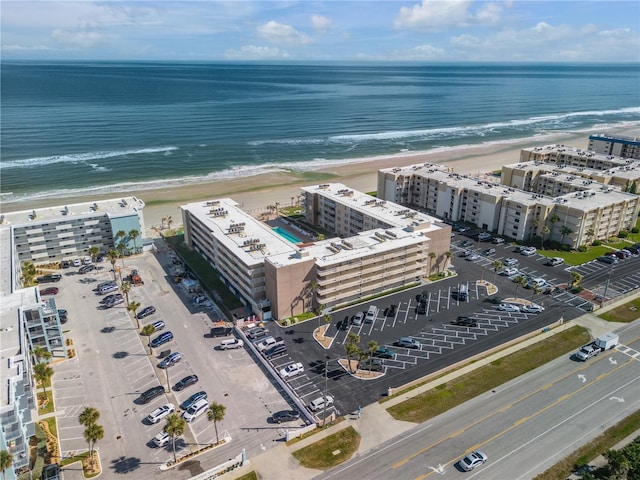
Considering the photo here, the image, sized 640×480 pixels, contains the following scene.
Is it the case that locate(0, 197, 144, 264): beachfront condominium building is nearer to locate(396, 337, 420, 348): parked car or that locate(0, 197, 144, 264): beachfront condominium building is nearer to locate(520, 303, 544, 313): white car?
locate(396, 337, 420, 348): parked car

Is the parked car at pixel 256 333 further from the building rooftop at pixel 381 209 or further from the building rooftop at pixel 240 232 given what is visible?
the building rooftop at pixel 381 209

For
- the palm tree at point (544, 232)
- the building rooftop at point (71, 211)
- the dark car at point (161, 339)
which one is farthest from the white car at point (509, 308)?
the building rooftop at point (71, 211)

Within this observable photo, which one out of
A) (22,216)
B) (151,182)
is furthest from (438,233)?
Result: (151,182)

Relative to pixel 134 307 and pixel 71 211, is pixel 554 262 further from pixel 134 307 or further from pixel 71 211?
pixel 71 211

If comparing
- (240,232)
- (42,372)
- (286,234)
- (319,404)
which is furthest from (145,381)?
(286,234)

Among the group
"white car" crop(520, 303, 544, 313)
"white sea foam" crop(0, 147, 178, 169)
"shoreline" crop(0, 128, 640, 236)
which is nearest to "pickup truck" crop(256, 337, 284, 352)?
"white car" crop(520, 303, 544, 313)

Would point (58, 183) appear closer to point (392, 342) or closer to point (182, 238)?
point (182, 238)

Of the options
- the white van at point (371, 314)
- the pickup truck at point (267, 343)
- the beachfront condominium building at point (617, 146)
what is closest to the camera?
the pickup truck at point (267, 343)
